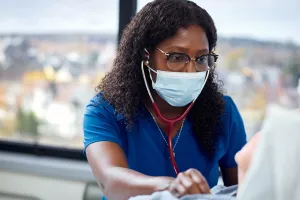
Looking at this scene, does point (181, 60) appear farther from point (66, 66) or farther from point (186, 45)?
point (66, 66)

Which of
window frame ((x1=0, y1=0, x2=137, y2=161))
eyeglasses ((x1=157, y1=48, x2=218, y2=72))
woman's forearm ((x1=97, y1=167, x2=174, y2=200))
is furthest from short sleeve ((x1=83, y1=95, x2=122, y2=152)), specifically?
window frame ((x1=0, y1=0, x2=137, y2=161))

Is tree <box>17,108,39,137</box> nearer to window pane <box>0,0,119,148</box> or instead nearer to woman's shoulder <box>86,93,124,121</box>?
window pane <box>0,0,119,148</box>

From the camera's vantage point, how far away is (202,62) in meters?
1.33

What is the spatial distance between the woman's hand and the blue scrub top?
0.43 meters

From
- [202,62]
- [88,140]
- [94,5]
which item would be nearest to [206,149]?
[202,62]

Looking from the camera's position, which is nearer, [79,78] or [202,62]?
[202,62]

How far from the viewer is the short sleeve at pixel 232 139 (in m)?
1.43

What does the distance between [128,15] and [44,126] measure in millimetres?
795

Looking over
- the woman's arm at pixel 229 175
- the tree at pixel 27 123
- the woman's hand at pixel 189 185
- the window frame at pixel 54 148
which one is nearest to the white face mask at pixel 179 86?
the woman's arm at pixel 229 175

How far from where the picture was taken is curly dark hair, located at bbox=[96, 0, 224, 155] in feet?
4.31

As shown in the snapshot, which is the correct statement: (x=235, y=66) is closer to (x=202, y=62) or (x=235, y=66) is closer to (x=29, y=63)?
(x=202, y=62)

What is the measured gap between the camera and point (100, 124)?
130cm

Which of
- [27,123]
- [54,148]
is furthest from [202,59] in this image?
[27,123]

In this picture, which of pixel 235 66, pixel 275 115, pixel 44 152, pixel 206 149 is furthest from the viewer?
pixel 44 152
